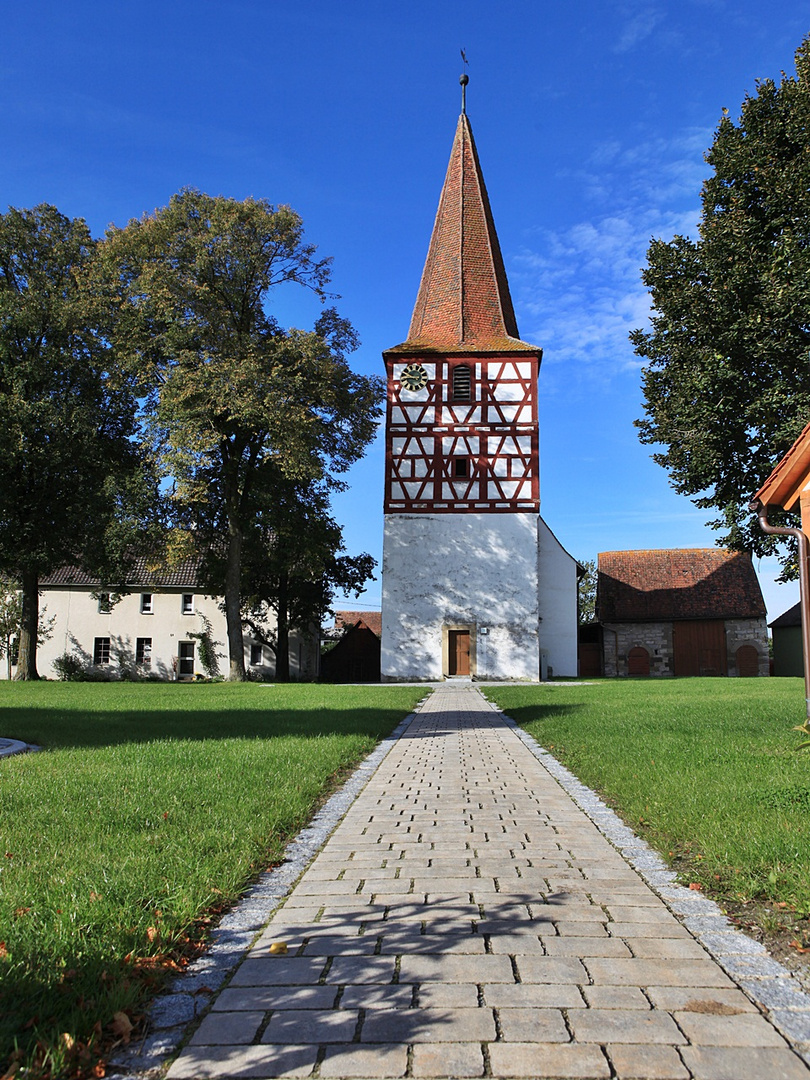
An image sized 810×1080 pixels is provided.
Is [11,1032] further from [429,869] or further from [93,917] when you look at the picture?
[429,869]

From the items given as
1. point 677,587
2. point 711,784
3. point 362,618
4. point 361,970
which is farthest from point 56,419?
point 362,618

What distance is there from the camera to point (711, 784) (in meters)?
6.60

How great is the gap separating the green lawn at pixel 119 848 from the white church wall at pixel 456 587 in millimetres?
22011

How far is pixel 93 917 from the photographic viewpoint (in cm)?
358

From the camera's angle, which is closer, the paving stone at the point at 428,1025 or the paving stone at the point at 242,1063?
the paving stone at the point at 242,1063

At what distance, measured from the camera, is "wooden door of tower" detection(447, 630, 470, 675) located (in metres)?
33.2

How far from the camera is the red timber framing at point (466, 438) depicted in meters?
33.8

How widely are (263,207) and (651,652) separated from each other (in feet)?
94.7

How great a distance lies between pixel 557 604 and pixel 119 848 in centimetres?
3377

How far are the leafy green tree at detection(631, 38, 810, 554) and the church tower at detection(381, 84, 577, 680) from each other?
445 inches

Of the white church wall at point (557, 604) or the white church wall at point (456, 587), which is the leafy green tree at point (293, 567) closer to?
the white church wall at point (456, 587)

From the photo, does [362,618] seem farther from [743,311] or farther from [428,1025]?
[428,1025]

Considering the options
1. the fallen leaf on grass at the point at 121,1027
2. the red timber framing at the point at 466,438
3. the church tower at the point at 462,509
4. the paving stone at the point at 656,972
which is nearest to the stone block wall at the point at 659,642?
the church tower at the point at 462,509

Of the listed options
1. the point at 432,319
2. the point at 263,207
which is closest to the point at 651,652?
the point at 432,319
